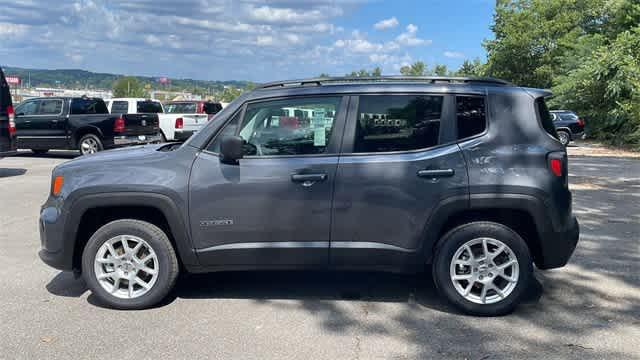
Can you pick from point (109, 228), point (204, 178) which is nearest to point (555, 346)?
point (204, 178)

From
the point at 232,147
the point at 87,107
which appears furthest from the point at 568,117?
the point at 232,147

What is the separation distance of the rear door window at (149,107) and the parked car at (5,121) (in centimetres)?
944

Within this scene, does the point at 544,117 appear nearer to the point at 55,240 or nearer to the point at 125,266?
the point at 125,266

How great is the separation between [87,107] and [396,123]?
1470 cm

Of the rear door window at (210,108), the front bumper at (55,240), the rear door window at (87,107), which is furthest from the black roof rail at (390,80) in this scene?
the rear door window at (210,108)

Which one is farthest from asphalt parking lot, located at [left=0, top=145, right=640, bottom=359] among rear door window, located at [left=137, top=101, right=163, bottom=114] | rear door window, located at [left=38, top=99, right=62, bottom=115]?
rear door window, located at [left=137, top=101, right=163, bottom=114]

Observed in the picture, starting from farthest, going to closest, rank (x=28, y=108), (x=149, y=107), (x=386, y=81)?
(x=149, y=107) → (x=28, y=108) → (x=386, y=81)

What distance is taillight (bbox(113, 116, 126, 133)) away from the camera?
17.1 m

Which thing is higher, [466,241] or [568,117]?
[568,117]

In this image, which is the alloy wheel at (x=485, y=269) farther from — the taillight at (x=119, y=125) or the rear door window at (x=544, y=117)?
the taillight at (x=119, y=125)

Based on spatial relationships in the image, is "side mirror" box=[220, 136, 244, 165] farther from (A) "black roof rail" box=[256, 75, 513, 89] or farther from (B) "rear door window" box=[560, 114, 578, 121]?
(B) "rear door window" box=[560, 114, 578, 121]

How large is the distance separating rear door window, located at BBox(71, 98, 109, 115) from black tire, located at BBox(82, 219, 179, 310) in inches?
533

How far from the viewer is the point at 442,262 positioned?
4641 millimetres

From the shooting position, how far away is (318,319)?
459 cm
